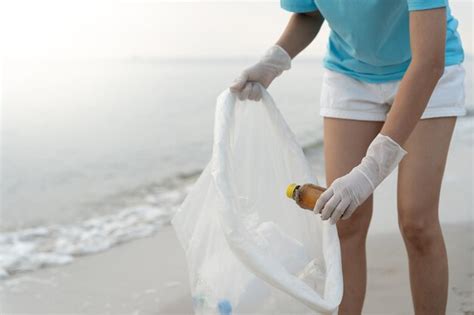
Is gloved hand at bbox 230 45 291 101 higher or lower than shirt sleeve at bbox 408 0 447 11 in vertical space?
lower

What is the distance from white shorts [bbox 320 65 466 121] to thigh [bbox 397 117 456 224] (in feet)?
0.13

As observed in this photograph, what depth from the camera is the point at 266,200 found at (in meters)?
1.93

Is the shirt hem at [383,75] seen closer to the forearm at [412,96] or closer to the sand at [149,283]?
the forearm at [412,96]

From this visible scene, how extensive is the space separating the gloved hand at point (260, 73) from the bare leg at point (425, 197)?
47 cm

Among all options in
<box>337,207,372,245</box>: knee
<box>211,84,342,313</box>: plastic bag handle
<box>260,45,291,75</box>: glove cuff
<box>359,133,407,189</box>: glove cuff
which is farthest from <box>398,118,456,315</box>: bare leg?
<box>260,45,291,75</box>: glove cuff

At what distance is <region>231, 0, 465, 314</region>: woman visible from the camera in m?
1.52

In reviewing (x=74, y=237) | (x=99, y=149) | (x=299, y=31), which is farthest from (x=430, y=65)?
(x=99, y=149)

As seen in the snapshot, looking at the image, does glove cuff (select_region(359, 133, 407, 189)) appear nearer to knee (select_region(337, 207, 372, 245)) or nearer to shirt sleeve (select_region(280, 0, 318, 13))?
knee (select_region(337, 207, 372, 245))

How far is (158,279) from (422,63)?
1.75 metres

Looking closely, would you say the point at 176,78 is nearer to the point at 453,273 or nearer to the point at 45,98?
the point at 45,98

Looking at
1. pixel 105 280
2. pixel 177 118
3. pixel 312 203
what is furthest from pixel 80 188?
pixel 312 203

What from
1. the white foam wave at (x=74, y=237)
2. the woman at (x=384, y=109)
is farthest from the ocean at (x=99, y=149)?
the woman at (x=384, y=109)

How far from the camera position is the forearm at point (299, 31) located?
2037 mm

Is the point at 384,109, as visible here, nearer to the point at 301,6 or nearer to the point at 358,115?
the point at 358,115
